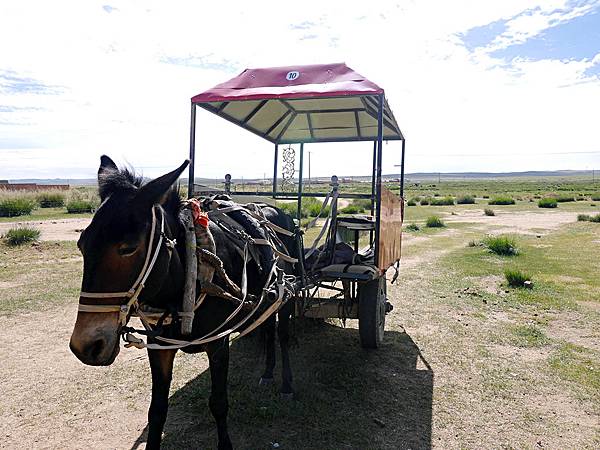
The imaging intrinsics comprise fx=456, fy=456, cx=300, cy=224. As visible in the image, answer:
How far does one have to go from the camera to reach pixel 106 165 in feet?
9.21

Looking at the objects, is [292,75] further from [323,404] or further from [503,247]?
[503,247]

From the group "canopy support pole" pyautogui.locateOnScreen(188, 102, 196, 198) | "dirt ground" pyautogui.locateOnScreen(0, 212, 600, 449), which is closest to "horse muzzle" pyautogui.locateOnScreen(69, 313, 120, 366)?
"dirt ground" pyautogui.locateOnScreen(0, 212, 600, 449)

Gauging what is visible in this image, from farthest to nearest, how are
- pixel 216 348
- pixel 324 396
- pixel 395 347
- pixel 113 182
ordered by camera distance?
pixel 395 347
pixel 324 396
pixel 216 348
pixel 113 182

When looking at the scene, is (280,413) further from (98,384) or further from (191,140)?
(191,140)

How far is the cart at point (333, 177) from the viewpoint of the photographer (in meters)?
4.65

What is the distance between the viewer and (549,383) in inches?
193

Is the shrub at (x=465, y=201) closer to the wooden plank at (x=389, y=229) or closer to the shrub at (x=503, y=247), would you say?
the shrub at (x=503, y=247)

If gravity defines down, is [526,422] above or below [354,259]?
below

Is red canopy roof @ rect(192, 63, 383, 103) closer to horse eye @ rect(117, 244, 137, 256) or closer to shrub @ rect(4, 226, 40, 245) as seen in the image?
horse eye @ rect(117, 244, 137, 256)

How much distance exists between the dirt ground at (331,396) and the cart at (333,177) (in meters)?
0.68

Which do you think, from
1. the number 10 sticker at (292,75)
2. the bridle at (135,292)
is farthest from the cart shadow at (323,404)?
the number 10 sticker at (292,75)

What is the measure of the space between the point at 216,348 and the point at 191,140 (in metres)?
2.59

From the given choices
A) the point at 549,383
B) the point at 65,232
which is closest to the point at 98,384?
the point at 549,383

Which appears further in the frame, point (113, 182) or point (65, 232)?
point (65, 232)
